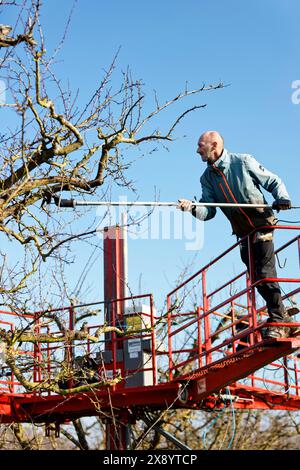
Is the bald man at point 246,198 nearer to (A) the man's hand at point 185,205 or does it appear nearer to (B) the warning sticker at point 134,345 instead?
(A) the man's hand at point 185,205

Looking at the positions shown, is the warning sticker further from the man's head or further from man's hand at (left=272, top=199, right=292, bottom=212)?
man's hand at (left=272, top=199, right=292, bottom=212)

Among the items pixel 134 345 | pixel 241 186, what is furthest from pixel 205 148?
pixel 134 345

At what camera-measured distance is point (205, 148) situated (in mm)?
11383

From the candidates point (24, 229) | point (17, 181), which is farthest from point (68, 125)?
point (24, 229)

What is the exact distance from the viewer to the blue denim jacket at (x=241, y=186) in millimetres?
11180

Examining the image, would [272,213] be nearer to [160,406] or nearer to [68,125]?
[68,125]

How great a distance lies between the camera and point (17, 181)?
1104 cm

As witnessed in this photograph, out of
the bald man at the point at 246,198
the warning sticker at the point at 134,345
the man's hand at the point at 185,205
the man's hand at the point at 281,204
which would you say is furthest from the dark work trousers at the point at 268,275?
the warning sticker at the point at 134,345

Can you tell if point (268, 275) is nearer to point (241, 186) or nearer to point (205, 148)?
point (241, 186)

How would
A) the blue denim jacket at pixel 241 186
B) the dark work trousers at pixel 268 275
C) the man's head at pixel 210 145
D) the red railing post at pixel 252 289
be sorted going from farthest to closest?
1. the man's head at pixel 210 145
2. the blue denim jacket at pixel 241 186
3. the red railing post at pixel 252 289
4. the dark work trousers at pixel 268 275

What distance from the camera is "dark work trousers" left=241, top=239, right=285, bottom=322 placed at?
429 inches

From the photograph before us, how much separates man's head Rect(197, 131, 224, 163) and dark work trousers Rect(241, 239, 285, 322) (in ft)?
4.42

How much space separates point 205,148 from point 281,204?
1.46 m

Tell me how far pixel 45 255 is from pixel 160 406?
4.16 meters
